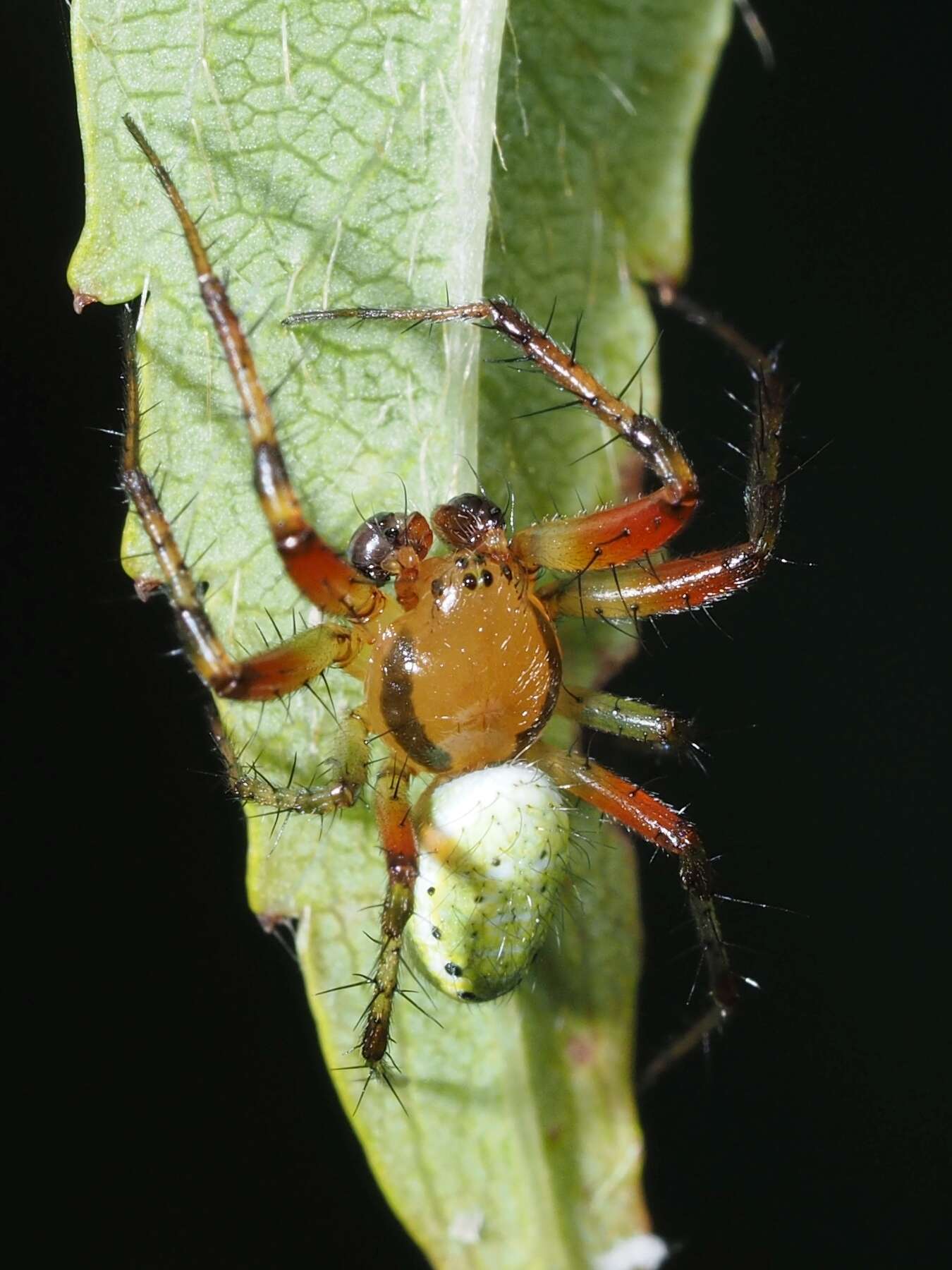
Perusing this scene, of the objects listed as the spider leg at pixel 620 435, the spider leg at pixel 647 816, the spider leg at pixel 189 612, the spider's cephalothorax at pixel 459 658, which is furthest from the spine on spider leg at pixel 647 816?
the spider leg at pixel 189 612

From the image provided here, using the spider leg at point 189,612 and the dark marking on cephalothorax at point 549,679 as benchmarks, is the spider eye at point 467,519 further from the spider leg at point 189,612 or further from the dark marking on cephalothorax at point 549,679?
the spider leg at point 189,612

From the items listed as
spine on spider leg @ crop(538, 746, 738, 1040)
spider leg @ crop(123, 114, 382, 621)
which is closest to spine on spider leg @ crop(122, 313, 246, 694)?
spider leg @ crop(123, 114, 382, 621)

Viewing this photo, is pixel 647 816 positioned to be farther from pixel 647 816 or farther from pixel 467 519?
pixel 467 519

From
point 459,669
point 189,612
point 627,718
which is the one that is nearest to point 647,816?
point 627,718

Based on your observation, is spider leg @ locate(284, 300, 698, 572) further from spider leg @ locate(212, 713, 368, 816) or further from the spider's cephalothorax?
spider leg @ locate(212, 713, 368, 816)

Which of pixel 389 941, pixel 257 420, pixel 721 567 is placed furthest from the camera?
pixel 721 567

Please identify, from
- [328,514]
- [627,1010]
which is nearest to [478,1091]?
[627,1010]
